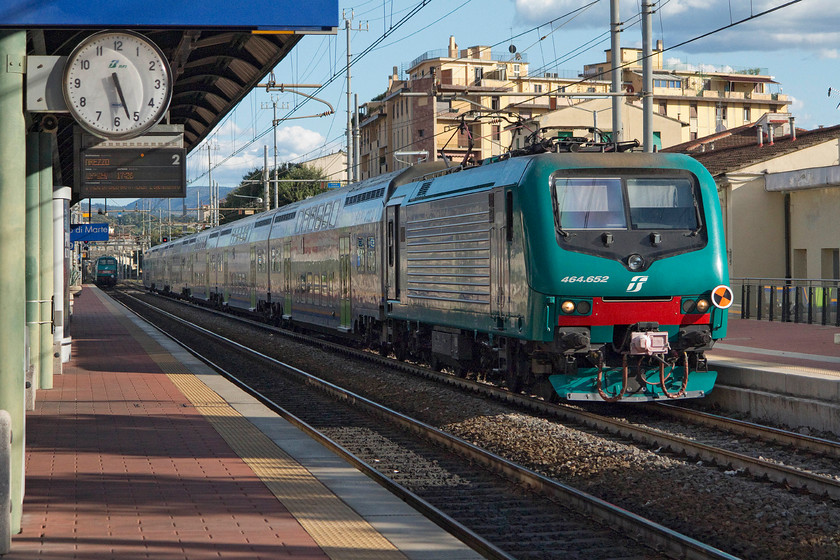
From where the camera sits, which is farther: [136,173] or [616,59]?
[616,59]

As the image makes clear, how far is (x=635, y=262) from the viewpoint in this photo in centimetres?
1242

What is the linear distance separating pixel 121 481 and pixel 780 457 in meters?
6.20

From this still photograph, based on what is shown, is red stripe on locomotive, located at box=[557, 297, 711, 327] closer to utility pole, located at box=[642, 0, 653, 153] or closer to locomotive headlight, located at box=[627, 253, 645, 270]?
locomotive headlight, located at box=[627, 253, 645, 270]

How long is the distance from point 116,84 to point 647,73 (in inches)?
553

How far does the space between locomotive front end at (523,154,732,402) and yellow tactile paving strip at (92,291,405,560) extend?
3.88 metres

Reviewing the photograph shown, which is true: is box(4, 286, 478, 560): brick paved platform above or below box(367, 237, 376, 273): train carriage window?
below

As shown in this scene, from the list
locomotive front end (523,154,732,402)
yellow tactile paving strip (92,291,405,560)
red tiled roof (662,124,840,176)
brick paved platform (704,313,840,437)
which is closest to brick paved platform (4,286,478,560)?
yellow tactile paving strip (92,291,405,560)

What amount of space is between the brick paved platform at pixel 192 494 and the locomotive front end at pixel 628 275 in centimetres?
357

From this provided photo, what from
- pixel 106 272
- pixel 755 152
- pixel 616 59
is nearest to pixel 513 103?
pixel 106 272

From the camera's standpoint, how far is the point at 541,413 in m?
13.1

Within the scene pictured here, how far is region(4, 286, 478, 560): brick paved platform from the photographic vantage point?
6301 millimetres

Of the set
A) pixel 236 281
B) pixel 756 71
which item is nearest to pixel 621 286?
pixel 236 281

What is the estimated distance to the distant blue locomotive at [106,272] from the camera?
9094 centimetres

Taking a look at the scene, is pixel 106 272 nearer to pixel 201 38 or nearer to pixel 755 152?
pixel 755 152
